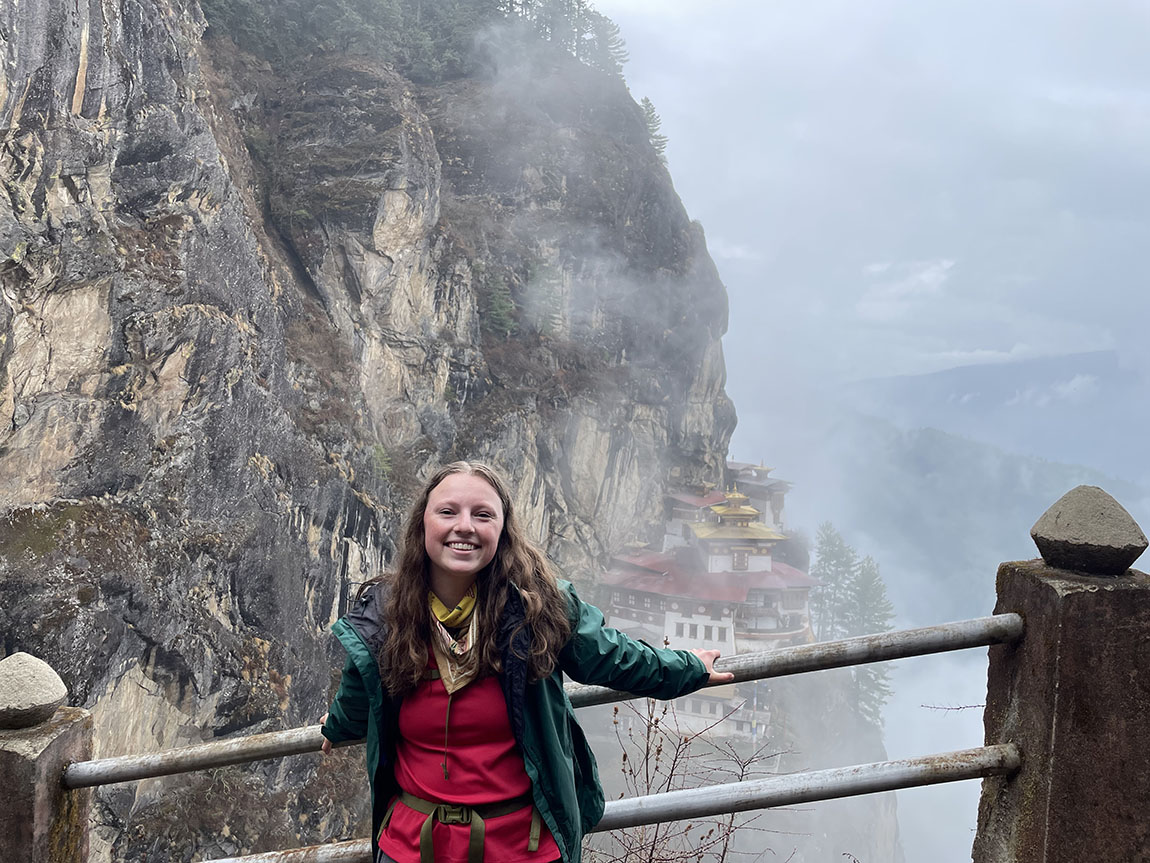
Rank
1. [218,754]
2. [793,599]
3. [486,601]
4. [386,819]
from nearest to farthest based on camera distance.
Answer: [386,819] → [486,601] → [218,754] → [793,599]

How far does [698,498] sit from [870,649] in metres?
38.8

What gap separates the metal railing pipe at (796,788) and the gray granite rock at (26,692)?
77 centimetres

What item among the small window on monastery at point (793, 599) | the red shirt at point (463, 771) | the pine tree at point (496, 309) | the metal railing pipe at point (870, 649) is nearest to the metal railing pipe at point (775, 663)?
the metal railing pipe at point (870, 649)

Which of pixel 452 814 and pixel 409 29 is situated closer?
pixel 452 814

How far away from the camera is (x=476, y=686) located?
1.91m

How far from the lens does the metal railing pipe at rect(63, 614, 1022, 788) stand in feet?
6.57

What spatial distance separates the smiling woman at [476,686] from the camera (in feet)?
6.04

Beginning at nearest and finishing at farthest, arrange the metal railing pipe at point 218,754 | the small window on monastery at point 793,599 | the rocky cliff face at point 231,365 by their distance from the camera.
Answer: the metal railing pipe at point 218,754, the rocky cliff face at point 231,365, the small window on monastery at point 793,599

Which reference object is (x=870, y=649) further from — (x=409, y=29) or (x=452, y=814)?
(x=409, y=29)

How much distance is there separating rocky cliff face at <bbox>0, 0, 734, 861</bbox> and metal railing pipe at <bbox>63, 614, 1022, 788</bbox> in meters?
10.3

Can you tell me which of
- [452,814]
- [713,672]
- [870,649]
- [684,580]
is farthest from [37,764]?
[684,580]

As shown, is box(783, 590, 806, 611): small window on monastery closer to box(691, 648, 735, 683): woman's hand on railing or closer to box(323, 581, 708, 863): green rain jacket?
box(691, 648, 735, 683): woman's hand on railing

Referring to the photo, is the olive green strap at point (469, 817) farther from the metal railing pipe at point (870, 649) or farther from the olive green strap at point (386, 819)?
the metal railing pipe at point (870, 649)

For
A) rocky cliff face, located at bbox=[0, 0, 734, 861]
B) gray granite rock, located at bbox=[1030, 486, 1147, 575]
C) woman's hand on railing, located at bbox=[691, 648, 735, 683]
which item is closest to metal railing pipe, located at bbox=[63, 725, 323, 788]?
woman's hand on railing, located at bbox=[691, 648, 735, 683]
